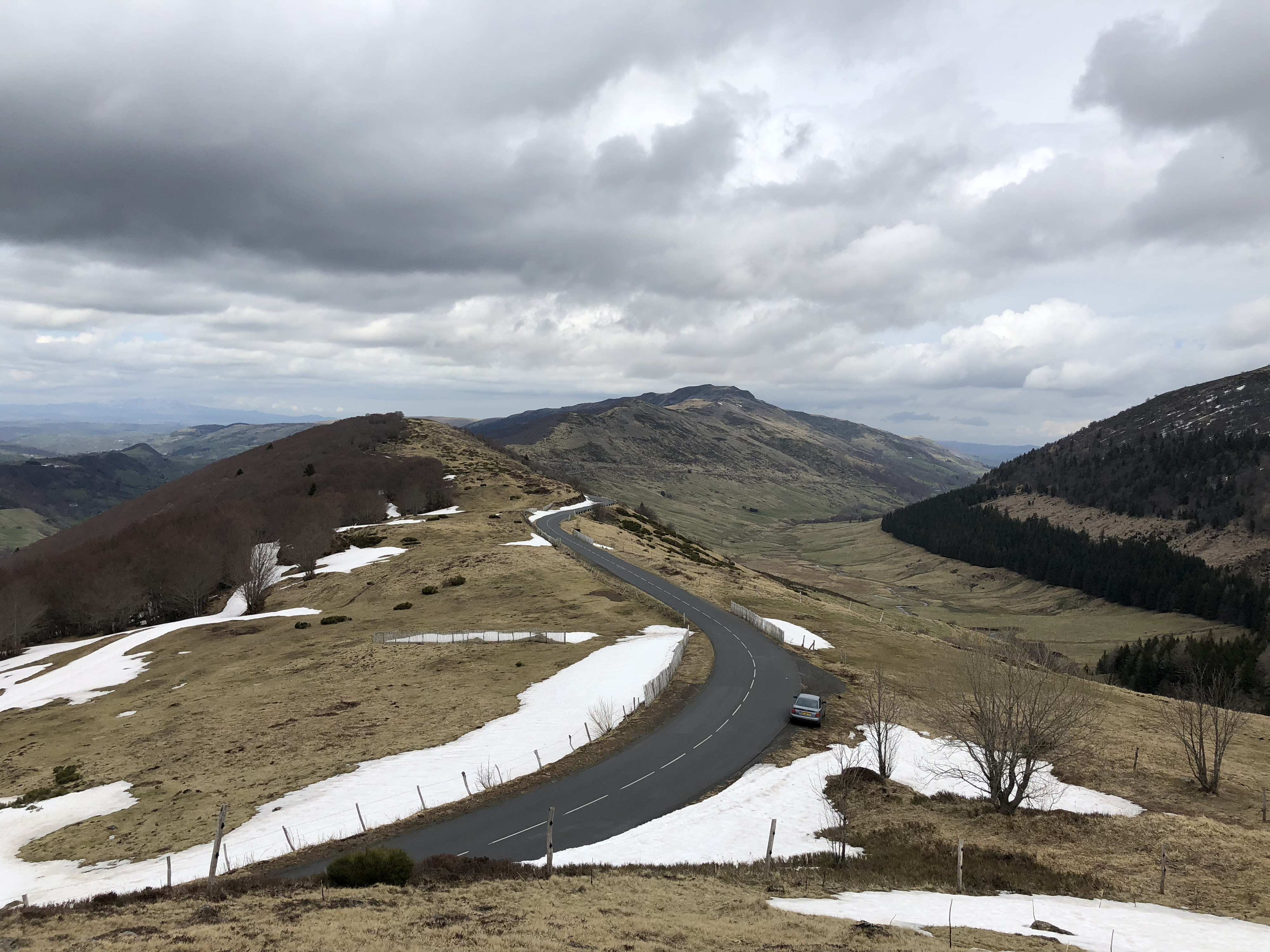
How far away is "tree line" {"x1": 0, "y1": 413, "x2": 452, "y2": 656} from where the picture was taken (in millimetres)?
83250

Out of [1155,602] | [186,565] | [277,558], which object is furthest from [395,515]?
[1155,602]

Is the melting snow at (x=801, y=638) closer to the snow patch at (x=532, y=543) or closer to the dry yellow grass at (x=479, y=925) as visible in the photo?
the snow patch at (x=532, y=543)

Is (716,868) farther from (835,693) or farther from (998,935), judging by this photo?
(835,693)

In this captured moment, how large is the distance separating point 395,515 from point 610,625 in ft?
234

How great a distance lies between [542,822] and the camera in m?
→ 27.1

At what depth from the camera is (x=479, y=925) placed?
661 inches

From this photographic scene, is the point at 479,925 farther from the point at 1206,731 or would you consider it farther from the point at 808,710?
the point at 1206,731

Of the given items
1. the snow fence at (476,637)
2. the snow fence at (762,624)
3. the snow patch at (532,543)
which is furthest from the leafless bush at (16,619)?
the snow fence at (762,624)

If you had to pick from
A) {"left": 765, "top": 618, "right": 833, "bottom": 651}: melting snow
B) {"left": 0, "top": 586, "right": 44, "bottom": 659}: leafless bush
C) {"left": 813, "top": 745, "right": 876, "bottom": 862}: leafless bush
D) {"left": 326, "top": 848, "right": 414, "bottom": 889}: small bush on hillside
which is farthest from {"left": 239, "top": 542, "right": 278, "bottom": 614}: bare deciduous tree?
{"left": 813, "top": 745, "right": 876, "bottom": 862}: leafless bush

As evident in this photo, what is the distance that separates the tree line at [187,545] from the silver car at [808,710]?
70511 millimetres

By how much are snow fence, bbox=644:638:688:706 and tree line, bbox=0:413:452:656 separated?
58.7 m

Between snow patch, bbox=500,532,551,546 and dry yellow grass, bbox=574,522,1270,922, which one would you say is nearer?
dry yellow grass, bbox=574,522,1270,922

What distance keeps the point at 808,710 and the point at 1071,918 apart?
66.4 feet

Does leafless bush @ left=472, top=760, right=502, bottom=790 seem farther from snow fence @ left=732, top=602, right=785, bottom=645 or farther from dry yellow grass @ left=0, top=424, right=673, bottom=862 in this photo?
snow fence @ left=732, top=602, right=785, bottom=645
